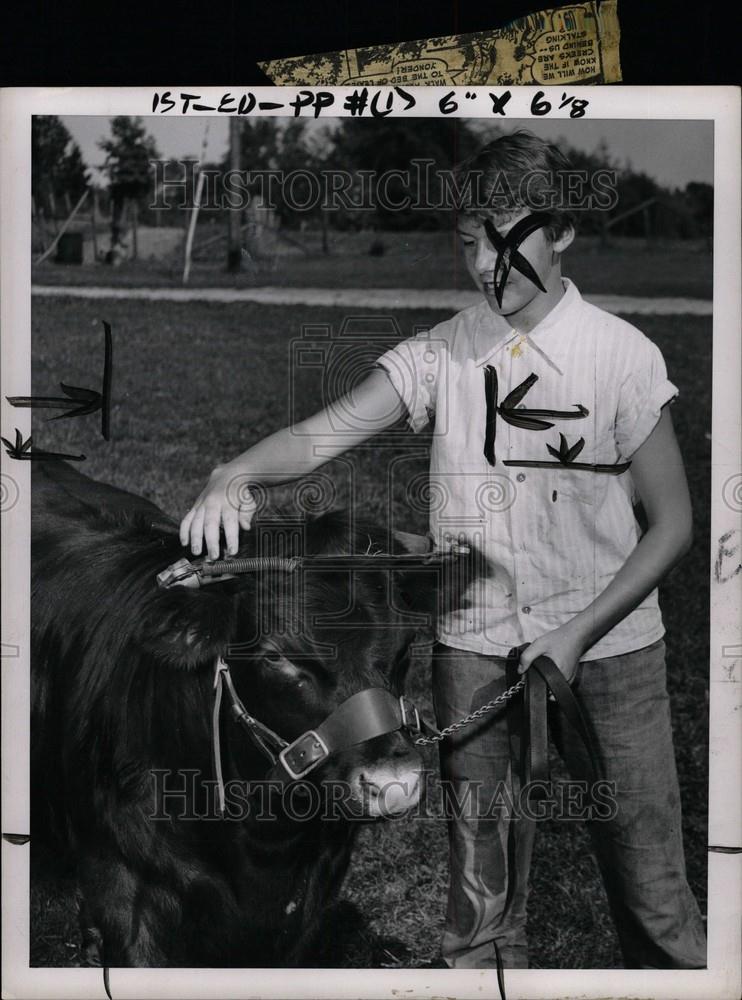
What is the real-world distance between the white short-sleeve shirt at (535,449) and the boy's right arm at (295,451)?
0.21 feet

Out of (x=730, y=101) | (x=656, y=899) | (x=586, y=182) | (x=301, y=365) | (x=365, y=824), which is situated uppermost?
(x=730, y=101)

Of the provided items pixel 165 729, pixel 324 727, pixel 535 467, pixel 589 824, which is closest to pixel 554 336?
pixel 535 467

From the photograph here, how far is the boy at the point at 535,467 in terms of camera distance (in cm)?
320

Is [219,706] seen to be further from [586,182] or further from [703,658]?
[586,182]

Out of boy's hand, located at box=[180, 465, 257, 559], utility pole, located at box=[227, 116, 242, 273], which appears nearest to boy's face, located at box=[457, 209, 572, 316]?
utility pole, located at box=[227, 116, 242, 273]

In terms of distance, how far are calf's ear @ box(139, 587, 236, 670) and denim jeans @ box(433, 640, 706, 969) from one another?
567 mm

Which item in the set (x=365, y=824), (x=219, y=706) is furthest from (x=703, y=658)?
(x=219, y=706)

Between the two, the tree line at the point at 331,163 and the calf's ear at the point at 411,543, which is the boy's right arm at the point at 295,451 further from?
the tree line at the point at 331,163

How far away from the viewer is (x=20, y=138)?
331cm

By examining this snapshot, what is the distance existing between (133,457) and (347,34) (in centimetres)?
126

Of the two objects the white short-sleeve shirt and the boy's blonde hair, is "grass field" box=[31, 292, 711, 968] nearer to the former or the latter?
the white short-sleeve shirt

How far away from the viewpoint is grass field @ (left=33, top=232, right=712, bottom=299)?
10.6 feet

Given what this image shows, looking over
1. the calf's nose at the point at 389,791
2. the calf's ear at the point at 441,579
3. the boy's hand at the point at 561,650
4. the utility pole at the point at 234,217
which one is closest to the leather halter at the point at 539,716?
the boy's hand at the point at 561,650

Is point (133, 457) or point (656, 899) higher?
point (133, 457)
